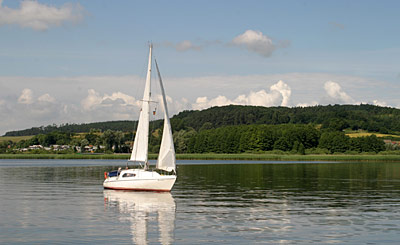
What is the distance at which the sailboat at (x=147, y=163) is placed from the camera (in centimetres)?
4453

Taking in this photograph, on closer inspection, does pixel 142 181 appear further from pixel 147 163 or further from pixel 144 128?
pixel 144 128

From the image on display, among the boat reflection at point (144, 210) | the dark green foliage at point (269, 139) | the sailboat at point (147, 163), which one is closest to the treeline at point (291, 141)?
the dark green foliage at point (269, 139)

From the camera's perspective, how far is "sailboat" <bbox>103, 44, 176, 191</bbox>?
1753 inches

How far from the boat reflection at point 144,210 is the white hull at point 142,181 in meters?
0.54

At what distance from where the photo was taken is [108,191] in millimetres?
46656

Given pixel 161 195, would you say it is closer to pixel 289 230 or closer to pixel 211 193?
pixel 211 193

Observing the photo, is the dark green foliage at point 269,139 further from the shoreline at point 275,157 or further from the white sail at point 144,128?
the white sail at point 144,128

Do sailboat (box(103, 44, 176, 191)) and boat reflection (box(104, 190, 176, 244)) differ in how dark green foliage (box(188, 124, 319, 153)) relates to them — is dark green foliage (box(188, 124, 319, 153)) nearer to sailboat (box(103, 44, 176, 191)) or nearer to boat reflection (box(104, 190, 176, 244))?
sailboat (box(103, 44, 176, 191))

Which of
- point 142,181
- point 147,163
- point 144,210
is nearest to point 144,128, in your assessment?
point 147,163

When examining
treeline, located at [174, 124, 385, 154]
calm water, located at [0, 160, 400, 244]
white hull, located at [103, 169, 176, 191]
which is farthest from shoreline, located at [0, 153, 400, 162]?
white hull, located at [103, 169, 176, 191]

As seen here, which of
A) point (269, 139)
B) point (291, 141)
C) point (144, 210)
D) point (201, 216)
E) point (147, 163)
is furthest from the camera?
A: point (269, 139)

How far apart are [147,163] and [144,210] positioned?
12.0 metres

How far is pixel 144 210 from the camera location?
33969 mm

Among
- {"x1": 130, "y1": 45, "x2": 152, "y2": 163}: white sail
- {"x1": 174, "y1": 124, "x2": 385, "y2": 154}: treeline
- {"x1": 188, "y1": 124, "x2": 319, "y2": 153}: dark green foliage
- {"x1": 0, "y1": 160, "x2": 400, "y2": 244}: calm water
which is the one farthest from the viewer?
{"x1": 188, "y1": 124, "x2": 319, "y2": 153}: dark green foliage
